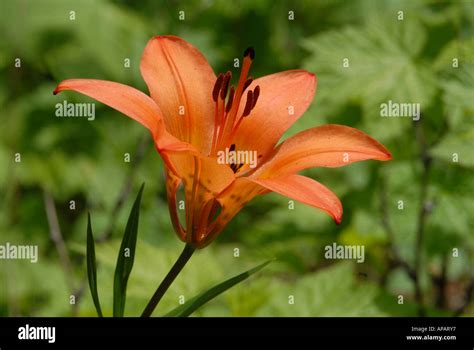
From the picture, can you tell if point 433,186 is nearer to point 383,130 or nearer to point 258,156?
point 383,130

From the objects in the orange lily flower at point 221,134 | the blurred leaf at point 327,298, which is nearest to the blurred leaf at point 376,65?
the blurred leaf at point 327,298

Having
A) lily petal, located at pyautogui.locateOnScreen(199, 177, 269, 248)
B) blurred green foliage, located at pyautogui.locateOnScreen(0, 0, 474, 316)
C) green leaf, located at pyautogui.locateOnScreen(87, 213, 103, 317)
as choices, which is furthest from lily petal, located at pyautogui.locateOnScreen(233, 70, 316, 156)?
blurred green foliage, located at pyautogui.locateOnScreen(0, 0, 474, 316)

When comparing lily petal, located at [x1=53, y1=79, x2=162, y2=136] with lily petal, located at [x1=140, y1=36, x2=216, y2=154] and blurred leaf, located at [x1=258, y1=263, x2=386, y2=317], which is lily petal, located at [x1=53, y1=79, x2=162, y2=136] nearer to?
lily petal, located at [x1=140, y1=36, x2=216, y2=154]

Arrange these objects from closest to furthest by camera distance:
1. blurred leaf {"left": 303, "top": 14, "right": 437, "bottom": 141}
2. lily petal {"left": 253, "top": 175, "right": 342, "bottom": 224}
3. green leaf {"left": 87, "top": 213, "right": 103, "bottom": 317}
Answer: lily petal {"left": 253, "top": 175, "right": 342, "bottom": 224} < green leaf {"left": 87, "top": 213, "right": 103, "bottom": 317} < blurred leaf {"left": 303, "top": 14, "right": 437, "bottom": 141}

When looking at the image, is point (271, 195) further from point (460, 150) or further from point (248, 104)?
point (248, 104)

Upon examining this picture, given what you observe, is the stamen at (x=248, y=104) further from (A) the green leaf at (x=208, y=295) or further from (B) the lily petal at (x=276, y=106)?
(A) the green leaf at (x=208, y=295)
